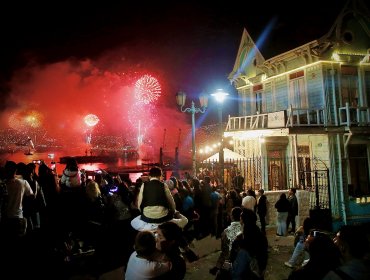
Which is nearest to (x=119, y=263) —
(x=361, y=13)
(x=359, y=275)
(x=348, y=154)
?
(x=359, y=275)

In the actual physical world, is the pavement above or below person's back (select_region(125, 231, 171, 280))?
below

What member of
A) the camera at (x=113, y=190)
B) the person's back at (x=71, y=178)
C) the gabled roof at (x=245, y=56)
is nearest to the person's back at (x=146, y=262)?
the person's back at (x=71, y=178)

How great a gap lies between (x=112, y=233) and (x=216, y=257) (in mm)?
3280

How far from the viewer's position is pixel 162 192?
5.51 metres

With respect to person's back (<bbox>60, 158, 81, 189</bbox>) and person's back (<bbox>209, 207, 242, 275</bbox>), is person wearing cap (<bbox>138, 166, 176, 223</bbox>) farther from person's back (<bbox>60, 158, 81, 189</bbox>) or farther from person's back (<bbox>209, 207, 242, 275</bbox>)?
person's back (<bbox>60, 158, 81, 189</bbox>)

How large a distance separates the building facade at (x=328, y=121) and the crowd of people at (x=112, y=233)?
8565 mm

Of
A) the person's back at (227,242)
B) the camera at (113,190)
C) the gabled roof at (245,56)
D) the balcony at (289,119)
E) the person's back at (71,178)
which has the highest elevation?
the gabled roof at (245,56)

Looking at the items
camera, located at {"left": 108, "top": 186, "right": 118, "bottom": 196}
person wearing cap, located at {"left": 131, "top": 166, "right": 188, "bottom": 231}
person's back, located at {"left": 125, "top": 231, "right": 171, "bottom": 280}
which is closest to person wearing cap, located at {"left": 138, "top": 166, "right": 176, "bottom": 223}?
person wearing cap, located at {"left": 131, "top": 166, "right": 188, "bottom": 231}

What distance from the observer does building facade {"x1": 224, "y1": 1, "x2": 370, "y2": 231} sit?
15742mm

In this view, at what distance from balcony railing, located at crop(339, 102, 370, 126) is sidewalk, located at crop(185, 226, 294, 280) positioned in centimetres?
767

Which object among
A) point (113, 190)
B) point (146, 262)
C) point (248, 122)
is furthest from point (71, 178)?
point (248, 122)

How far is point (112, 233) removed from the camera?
7.96m

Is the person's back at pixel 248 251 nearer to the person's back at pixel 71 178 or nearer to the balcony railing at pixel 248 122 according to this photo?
the person's back at pixel 71 178

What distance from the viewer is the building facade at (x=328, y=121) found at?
15.7 m
